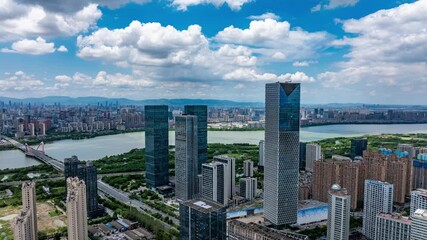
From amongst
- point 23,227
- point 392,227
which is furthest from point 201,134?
point 392,227

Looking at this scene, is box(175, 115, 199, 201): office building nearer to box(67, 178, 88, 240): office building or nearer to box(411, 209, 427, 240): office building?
box(67, 178, 88, 240): office building

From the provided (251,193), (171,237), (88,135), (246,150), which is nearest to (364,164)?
(251,193)

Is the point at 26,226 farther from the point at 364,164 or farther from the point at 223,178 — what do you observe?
the point at 364,164

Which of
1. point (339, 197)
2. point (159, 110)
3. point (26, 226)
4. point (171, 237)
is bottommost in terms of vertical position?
point (171, 237)

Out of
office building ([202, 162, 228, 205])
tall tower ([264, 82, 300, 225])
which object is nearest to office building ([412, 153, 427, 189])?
tall tower ([264, 82, 300, 225])

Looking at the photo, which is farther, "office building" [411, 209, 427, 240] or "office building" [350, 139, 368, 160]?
"office building" [350, 139, 368, 160]

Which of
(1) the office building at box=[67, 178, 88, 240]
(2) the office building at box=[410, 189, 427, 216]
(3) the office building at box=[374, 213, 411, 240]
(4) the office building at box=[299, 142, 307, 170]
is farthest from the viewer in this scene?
(4) the office building at box=[299, 142, 307, 170]

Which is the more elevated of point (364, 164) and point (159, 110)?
point (159, 110)
